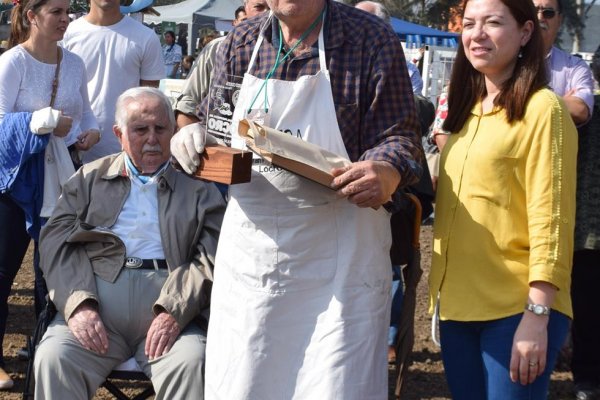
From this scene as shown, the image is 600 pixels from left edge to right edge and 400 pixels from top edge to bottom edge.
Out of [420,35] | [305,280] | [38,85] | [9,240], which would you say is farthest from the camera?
[420,35]

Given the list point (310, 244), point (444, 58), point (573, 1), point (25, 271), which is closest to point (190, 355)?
point (310, 244)

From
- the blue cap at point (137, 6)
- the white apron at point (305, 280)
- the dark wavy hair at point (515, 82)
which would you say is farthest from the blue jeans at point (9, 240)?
the blue cap at point (137, 6)

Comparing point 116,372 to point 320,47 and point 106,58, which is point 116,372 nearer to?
point 320,47

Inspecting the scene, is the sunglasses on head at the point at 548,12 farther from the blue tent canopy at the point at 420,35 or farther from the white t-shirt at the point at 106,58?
the blue tent canopy at the point at 420,35

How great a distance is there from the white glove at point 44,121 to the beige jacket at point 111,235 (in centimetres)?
69

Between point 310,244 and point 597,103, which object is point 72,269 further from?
point 597,103

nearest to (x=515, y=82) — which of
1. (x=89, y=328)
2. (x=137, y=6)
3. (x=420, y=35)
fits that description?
(x=89, y=328)

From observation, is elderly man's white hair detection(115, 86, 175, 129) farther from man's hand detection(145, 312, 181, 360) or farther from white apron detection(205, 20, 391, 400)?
white apron detection(205, 20, 391, 400)

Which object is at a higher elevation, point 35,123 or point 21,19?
point 21,19

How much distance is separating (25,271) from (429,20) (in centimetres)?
3437

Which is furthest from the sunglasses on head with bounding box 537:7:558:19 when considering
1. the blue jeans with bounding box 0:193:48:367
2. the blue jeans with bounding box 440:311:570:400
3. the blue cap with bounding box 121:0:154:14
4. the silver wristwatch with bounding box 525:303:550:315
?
the blue cap with bounding box 121:0:154:14

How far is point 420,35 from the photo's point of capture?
2031cm

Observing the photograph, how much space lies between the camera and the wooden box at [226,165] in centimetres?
259

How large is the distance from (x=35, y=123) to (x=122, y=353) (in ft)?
4.76
